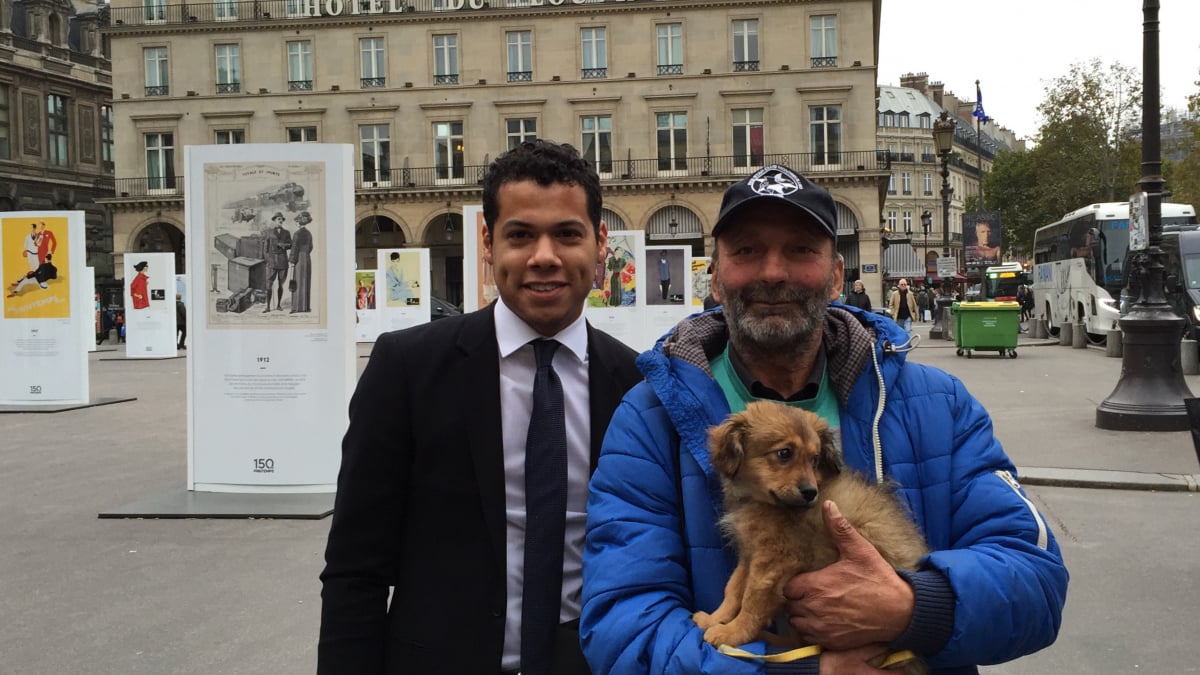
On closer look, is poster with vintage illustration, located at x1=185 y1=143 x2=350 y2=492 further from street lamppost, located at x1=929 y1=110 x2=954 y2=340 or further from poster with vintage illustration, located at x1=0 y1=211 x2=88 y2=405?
street lamppost, located at x1=929 y1=110 x2=954 y2=340

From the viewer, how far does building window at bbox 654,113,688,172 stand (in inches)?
2071

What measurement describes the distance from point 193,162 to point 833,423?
8.25 m

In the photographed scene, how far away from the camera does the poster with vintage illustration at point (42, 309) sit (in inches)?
640

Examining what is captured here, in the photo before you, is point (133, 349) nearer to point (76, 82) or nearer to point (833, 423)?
point (833, 423)

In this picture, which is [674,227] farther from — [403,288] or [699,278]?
[699,278]

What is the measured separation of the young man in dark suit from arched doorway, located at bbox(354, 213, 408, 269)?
181 ft

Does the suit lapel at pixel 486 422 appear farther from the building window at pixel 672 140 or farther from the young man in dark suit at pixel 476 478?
the building window at pixel 672 140

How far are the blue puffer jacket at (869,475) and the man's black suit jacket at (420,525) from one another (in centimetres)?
48

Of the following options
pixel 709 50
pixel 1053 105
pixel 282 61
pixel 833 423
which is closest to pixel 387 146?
pixel 282 61

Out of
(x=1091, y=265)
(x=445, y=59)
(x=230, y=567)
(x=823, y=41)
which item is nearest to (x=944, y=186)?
(x=1091, y=265)

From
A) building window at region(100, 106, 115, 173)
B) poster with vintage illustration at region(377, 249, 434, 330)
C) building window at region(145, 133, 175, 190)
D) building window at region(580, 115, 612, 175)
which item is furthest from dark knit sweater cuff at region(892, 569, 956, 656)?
building window at region(100, 106, 115, 173)

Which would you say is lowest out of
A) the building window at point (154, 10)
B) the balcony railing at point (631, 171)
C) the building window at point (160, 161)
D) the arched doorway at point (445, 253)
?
the arched doorway at point (445, 253)

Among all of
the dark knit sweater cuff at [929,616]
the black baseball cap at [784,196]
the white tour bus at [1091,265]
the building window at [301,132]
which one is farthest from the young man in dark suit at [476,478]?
the building window at [301,132]

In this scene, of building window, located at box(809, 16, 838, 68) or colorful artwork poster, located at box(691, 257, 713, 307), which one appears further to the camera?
building window, located at box(809, 16, 838, 68)
